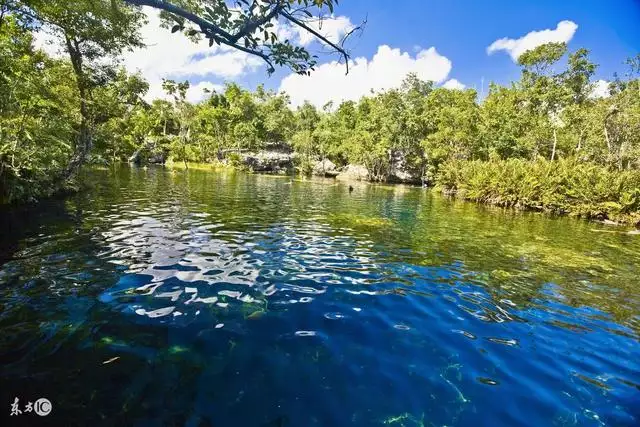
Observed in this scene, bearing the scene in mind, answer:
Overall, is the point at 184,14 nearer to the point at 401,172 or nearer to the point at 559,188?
the point at 559,188

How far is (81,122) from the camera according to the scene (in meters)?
22.3

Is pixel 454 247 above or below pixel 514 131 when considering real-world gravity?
below

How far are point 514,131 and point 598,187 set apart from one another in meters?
27.9

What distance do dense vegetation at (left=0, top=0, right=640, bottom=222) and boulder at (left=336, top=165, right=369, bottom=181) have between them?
4.19 m

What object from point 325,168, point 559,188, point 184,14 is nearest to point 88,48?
point 184,14

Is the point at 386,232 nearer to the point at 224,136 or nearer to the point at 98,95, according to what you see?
the point at 98,95

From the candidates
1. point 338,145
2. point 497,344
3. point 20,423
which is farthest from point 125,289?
point 338,145

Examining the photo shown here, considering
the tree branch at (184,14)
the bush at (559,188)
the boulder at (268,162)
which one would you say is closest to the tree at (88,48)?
the tree branch at (184,14)

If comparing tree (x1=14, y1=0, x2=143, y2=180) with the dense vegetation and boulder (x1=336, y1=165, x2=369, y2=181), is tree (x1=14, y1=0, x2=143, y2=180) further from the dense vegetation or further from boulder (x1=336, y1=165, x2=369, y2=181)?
boulder (x1=336, y1=165, x2=369, y2=181)

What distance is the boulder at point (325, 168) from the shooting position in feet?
265

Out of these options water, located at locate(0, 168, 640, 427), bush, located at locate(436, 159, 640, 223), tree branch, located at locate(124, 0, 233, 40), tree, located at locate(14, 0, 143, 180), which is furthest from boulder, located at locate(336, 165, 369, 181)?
tree branch, located at locate(124, 0, 233, 40)

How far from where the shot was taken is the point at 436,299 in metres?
8.44

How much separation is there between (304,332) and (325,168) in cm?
8148

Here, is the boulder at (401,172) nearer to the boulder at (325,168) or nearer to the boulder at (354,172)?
the boulder at (354,172)
